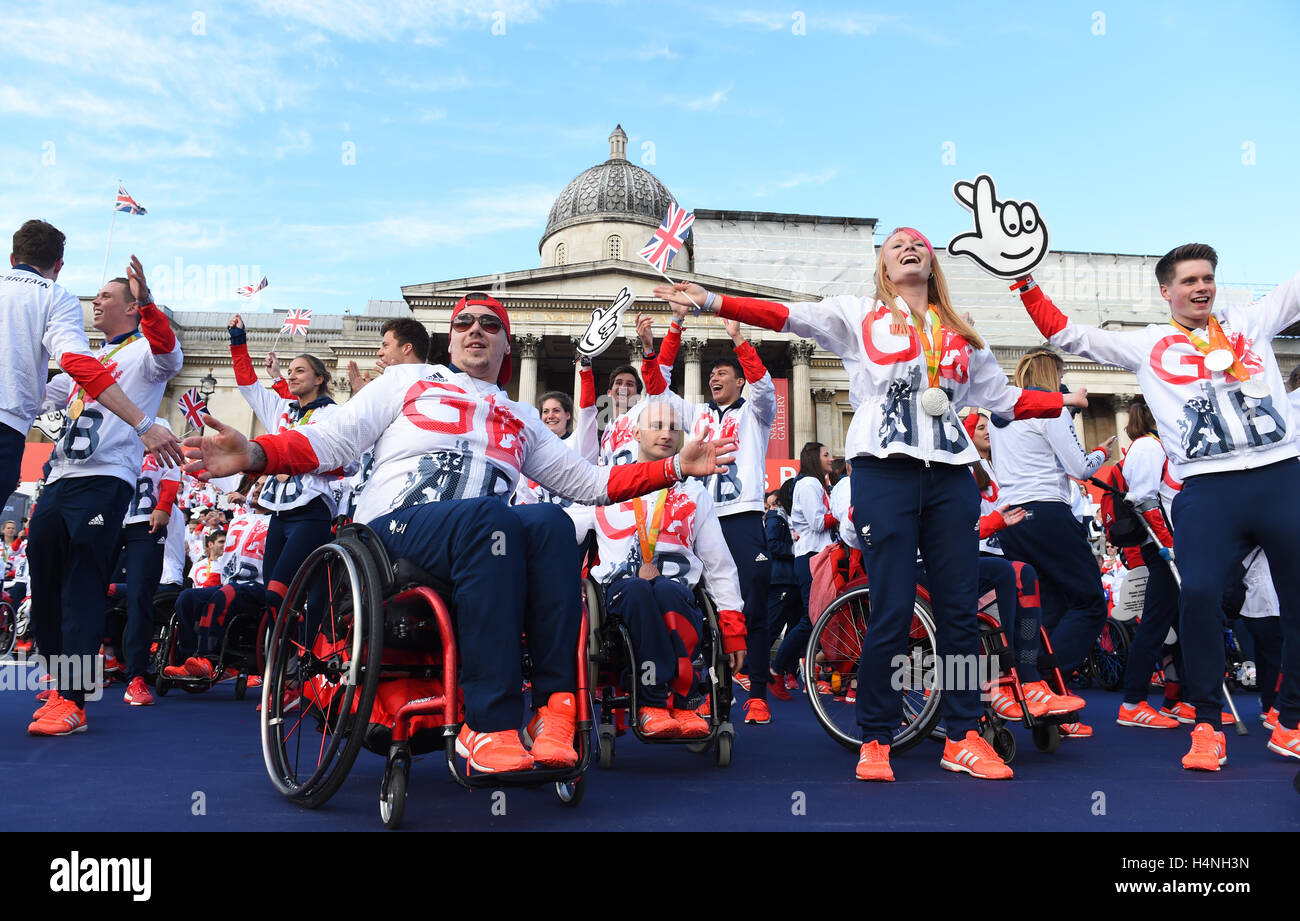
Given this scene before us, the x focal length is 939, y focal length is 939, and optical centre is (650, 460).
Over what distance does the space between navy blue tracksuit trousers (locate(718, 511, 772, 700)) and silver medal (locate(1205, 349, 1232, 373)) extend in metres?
2.76

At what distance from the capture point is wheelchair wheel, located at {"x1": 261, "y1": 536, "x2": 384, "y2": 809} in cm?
238

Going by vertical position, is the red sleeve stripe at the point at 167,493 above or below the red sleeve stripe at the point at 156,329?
below

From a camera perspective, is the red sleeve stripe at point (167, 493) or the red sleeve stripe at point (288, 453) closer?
the red sleeve stripe at point (288, 453)

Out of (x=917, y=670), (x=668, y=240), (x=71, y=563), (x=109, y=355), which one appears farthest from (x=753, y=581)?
(x=668, y=240)

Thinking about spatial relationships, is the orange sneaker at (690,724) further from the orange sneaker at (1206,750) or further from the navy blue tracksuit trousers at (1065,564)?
the navy blue tracksuit trousers at (1065,564)

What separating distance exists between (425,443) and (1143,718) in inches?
173

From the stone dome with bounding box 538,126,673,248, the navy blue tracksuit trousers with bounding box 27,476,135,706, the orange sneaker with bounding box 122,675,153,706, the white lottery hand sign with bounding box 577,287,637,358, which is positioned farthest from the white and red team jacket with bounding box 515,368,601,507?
the stone dome with bounding box 538,126,673,248

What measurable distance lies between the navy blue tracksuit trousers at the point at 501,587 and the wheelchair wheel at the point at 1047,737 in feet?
8.08

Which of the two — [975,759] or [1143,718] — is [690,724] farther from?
[1143,718]

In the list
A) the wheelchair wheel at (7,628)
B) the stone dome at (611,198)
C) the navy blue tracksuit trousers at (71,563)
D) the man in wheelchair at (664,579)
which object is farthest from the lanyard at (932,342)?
the stone dome at (611,198)

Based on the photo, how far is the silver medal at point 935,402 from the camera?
3566mm

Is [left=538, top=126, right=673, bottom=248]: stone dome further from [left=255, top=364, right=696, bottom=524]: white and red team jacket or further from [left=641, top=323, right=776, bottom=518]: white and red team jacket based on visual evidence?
[left=255, top=364, right=696, bottom=524]: white and red team jacket
